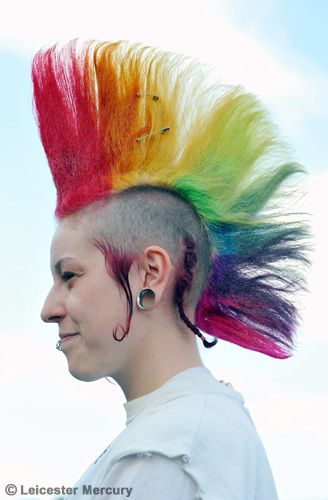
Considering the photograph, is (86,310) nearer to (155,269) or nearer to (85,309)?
(85,309)

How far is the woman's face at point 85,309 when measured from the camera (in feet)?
11.3

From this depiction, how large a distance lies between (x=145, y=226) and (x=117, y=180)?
216 mm

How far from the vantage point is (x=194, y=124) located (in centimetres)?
378

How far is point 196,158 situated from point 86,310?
2.39 feet

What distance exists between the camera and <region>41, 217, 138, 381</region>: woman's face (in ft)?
11.3

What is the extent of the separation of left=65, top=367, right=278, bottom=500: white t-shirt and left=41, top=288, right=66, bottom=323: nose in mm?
400

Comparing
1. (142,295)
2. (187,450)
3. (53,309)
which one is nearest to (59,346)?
(53,309)

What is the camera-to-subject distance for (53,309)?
11.7 ft

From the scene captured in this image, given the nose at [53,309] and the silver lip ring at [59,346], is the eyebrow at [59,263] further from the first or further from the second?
the silver lip ring at [59,346]

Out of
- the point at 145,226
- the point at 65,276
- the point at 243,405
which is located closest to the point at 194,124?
the point at 145,226

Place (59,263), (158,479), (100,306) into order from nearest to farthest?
1. (158,479)
2. (100,306)
3. (59,263)

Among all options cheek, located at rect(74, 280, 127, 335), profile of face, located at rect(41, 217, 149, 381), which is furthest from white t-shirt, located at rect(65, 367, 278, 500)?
cheek, located at rect(74, 280, 127, 335)

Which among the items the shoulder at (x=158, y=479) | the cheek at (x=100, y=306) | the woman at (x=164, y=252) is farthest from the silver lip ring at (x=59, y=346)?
the shoulder at (x=158, y=479)

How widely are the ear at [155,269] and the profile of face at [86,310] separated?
0.06m
